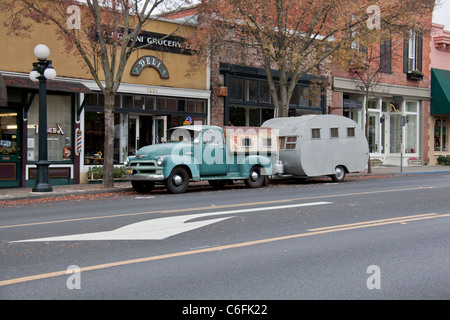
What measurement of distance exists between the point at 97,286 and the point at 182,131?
11.0 metres

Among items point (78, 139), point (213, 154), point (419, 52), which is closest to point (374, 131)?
point (419, 52)

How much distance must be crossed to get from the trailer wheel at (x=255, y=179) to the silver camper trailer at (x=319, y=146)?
1.22 metres

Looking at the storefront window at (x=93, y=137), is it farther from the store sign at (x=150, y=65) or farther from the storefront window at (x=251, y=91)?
the storefront window at (x=251, y=91)

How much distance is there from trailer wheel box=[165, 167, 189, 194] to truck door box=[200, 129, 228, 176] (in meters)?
0.63

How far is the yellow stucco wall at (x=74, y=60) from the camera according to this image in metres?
16.5

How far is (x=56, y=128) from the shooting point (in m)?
17.6

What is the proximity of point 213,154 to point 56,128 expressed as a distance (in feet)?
20.1

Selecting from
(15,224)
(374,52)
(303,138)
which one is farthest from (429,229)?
(374,52)

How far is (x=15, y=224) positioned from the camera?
8.82m

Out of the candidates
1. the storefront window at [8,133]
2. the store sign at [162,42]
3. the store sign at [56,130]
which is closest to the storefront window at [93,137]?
the store sign at [56,130]

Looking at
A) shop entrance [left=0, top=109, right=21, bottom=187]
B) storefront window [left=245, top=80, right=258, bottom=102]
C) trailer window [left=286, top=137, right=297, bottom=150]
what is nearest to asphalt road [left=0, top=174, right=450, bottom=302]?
shop entrance [left=0, top=109, right=21, bottom=187]

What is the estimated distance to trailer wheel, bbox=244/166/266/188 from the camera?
1661 centimetres

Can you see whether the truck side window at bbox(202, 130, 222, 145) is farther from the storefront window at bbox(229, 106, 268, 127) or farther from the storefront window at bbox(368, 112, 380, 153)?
the storefront window at bbox(368, 112, 380, 153)
